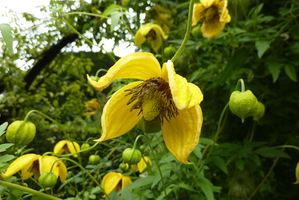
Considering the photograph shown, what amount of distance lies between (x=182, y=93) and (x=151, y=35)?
0.87 m

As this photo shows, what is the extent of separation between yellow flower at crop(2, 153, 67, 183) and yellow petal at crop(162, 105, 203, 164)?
429mm

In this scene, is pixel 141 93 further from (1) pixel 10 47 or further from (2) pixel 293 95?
(2) pixel 293 95

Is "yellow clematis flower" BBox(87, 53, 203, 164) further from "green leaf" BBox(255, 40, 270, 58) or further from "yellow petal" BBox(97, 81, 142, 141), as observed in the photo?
"green leaf" BBox(255, 40, 270, 58)

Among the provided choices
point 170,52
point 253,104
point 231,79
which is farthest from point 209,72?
point 253,104

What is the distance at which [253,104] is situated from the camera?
0.61 metres

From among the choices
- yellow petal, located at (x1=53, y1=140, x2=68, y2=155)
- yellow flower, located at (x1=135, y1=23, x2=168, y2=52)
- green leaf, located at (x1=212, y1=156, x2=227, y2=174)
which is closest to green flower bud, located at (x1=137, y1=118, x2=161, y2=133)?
green leaf, located at (x1=212, y1=156, x2=227, y2=174)

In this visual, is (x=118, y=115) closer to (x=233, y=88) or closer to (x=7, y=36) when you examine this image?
(x=7, y=36)

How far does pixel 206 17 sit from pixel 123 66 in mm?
752

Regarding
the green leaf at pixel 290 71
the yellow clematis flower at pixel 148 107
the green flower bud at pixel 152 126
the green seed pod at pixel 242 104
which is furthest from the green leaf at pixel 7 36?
the green leaf at pixel 290 71

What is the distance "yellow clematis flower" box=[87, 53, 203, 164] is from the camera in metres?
0.45

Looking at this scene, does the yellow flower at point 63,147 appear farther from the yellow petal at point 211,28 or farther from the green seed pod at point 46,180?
the yellow petal at point 211,28

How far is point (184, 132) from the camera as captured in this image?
0.48 meters

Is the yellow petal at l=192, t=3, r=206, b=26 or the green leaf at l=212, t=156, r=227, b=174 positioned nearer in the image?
the green leaf at l=212, t=156, r=227, b=174

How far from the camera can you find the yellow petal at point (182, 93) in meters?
0.37
